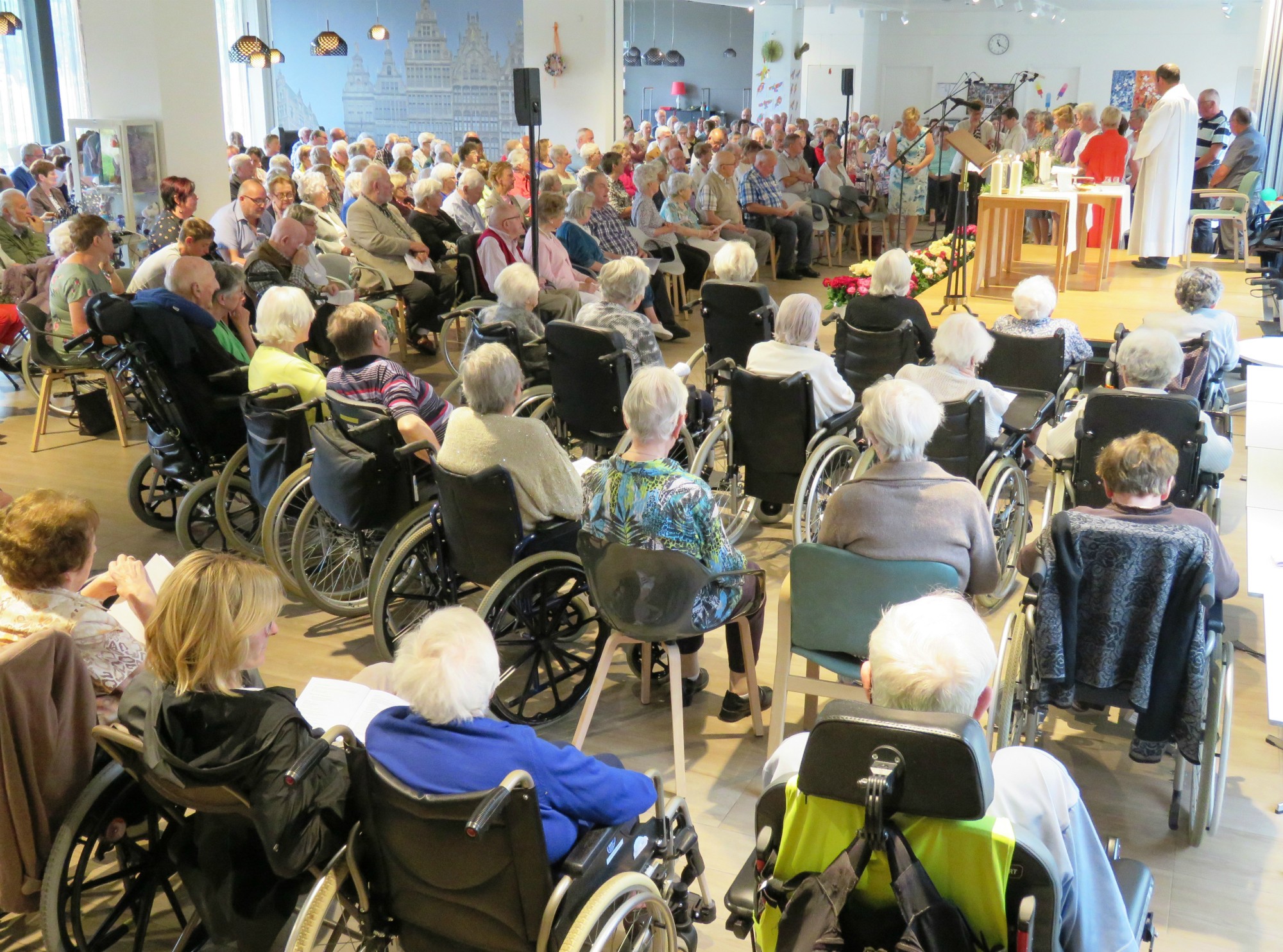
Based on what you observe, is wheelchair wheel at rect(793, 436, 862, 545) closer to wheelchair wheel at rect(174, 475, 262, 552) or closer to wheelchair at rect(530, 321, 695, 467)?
wheelchair at rect(530, 321, 695, 467)

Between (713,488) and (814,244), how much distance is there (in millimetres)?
7185

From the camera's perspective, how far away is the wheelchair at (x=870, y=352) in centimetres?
468

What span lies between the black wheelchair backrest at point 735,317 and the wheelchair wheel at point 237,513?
210 centimetres

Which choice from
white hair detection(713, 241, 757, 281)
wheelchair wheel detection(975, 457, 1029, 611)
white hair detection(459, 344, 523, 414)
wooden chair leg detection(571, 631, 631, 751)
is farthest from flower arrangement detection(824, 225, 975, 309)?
wooden chair leg detection(571, 631, 631, 751)

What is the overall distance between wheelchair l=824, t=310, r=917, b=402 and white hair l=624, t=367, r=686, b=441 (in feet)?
6.39

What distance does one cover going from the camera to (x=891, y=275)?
15.6 feet

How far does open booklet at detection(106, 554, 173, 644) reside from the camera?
253cm

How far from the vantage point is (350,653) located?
365cm

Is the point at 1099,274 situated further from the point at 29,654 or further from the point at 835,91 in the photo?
the point at 835,91

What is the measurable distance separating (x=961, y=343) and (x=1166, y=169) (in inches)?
203

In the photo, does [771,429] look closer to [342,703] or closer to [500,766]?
[342,703]

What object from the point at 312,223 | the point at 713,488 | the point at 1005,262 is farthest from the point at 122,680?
the point at 1005,262

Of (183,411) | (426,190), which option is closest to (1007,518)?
(183,411)

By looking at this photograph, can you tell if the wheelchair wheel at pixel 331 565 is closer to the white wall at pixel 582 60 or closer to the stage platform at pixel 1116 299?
the stage platform at pixel 1116 299
